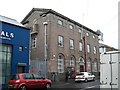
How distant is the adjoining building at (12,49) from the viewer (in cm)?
2547

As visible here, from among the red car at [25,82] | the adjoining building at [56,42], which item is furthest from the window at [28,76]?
the adjoining building at [56,42]

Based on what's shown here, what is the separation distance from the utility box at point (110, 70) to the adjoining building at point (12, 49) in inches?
573

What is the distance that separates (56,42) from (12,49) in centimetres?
1217

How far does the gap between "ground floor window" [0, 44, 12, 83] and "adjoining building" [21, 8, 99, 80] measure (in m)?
6.47

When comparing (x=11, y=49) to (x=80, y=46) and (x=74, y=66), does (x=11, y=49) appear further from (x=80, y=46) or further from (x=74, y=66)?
(x=80, y=46)

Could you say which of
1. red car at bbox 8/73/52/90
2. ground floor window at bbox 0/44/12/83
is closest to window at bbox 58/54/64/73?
ground floor window at bbox 0/44/12/83

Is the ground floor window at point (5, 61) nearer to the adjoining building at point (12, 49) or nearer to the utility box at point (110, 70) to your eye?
the adjoining building at point (12, 49)

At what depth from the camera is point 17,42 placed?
27.4m

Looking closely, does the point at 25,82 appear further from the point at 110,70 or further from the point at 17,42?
the point at 110,70

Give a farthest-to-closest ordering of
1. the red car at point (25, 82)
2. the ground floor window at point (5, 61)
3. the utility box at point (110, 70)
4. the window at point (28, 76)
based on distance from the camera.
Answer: the ground floor window at point (5, 61), the window at point (28, 76), the red car at point (25, 82), the utility box at point (110, 70)

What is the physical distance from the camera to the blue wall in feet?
86.1

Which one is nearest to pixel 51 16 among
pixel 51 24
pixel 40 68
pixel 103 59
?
pixel 51 24

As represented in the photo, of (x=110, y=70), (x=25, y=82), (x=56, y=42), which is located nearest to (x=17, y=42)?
(x=25, y=82)

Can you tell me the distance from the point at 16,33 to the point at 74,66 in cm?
1767
